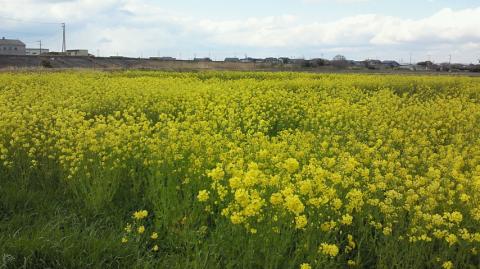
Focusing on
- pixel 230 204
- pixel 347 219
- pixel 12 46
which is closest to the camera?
pixel 347 219


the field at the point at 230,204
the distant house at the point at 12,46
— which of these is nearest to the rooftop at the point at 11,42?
the distant house at the point at 12,46

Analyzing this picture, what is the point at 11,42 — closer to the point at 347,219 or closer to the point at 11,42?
the point at 11,42

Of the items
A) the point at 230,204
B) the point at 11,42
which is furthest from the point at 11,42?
the point at 230,204

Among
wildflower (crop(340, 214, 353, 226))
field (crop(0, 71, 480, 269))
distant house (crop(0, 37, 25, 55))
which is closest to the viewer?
wildflower (crop(340, 214, 353, 226))

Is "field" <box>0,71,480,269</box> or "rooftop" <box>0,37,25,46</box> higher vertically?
"rooftop" <box>0,37,25,46</box>

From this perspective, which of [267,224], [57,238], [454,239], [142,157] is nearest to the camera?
[454,239]

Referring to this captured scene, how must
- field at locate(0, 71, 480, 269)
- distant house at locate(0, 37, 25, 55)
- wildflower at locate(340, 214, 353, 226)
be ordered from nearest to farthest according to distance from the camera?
wildflower at locate(340, 214, 353, 226)
field at locate(0, 71, 480, 269)
distant house at locate(0, 37, 25, 55)

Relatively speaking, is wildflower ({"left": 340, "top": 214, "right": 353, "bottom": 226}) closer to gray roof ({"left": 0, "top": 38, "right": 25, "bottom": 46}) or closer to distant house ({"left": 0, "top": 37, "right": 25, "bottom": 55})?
distant house ({"left": 0, "top": 37, "right": 25, "bottom": 55})

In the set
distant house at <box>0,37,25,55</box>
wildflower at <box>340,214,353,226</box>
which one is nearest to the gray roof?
distant house at <box>0,37,25,55</box>

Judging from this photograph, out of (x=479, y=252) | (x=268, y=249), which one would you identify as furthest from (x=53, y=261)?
(x=479, y=252)

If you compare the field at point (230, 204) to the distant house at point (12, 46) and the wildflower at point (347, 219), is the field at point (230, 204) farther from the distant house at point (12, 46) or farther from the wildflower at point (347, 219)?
the distant house at point (12, 46)

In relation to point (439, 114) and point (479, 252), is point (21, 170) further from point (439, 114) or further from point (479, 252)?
point (439, 114)

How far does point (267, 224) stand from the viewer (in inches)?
143

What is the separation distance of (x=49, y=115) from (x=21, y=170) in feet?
6.46
